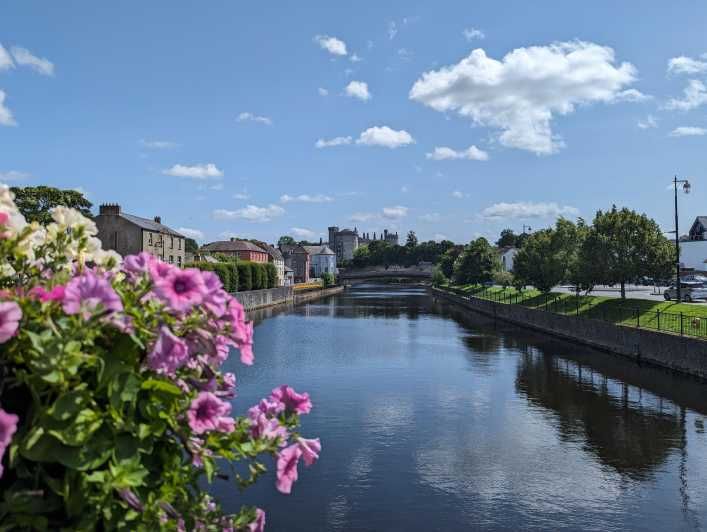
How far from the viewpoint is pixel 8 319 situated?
2656mm

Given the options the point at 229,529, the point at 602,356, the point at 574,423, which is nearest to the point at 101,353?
the point at 229,529

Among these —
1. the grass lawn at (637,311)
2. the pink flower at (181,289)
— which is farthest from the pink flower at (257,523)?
the grass lawn at (637,311)

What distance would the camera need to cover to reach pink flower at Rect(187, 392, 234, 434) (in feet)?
10.4

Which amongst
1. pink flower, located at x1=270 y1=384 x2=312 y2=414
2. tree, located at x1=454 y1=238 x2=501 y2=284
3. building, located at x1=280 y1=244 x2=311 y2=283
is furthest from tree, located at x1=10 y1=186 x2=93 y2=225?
building, located at x1=280 y1=244 x2=311 y2=283

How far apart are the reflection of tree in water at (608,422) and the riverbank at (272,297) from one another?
39.3 meters

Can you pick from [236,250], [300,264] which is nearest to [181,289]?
[236,250]

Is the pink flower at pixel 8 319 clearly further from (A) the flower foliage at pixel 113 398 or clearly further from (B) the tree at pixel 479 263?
(B) the tree at pixel 479 263

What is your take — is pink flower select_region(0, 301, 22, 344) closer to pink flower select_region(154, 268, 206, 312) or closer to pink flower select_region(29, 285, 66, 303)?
pink flower select_region(29, 285, 66, 303)

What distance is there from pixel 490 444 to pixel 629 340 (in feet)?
63.8

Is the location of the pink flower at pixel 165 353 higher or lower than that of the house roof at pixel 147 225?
lower

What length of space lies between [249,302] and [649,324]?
56.5 meters

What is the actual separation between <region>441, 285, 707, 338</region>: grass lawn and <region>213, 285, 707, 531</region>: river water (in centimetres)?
271

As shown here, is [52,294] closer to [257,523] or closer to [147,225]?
[257,523]

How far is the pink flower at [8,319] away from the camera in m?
2.63
